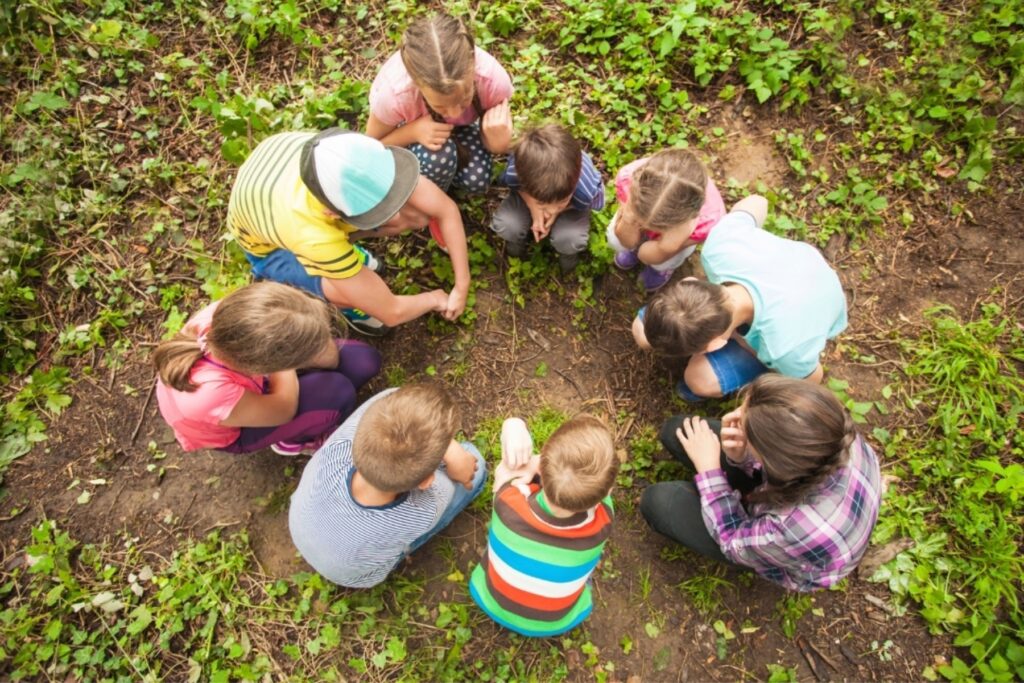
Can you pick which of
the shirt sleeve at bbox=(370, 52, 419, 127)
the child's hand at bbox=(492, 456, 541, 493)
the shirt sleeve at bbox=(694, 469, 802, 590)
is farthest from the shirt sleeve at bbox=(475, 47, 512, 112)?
the shirt sleeve at bbox=(694, 469, 802, 590)

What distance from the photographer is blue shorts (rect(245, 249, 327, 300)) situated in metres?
3.12

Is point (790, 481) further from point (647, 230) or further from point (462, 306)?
point (462, 306)

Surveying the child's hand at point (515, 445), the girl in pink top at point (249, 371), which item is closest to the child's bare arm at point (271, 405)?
the girl in pink top at point (249, 371)

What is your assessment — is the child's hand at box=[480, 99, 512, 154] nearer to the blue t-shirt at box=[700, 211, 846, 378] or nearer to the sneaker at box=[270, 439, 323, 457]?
the blue t-shirt at box=[700, 211, 846, 378]

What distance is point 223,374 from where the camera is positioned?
→ 8.35 feet

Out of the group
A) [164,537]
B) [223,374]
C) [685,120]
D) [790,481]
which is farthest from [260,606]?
[685,120]

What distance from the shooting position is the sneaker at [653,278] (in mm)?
3492

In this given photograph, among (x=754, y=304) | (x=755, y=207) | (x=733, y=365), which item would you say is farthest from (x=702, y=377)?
(x=755, y=207)

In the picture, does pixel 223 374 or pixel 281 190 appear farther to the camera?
pixel 281 190

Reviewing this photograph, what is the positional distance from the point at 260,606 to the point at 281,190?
235 centimetres

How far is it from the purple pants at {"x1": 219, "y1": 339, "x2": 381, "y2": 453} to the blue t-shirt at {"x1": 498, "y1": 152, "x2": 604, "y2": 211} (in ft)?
4.41

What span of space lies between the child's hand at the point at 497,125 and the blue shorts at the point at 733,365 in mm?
1767

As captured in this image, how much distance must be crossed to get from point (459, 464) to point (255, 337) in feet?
3.92

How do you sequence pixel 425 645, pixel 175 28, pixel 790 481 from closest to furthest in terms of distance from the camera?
pixel 790 481 < pixel 425 645 < pixel 175 28
